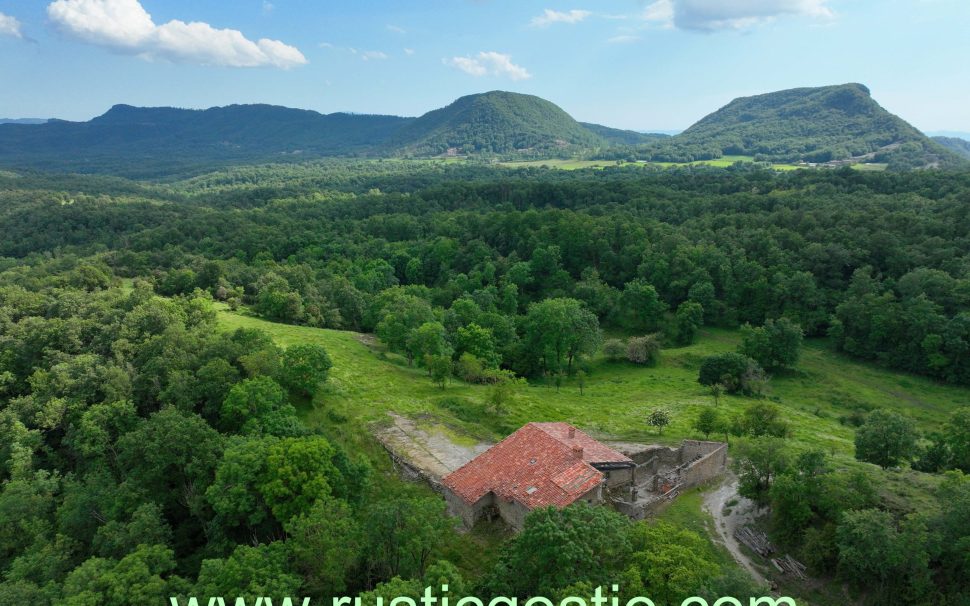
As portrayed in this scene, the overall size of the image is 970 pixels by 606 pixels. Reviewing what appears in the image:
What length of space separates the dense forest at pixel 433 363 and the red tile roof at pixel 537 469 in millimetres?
2621

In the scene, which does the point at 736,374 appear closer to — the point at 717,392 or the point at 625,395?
the point at 717,392

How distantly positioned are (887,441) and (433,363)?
30.7 meters

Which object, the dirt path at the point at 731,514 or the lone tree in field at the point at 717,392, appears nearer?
the dirt path at the point at 731,514

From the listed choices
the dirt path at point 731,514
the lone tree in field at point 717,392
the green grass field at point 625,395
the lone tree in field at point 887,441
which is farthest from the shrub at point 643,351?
the lone tree in field at point 887,441

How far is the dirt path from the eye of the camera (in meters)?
24.6

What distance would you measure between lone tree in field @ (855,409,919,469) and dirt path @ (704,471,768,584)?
22.5 feet

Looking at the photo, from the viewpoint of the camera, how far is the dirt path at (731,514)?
24.6 meters

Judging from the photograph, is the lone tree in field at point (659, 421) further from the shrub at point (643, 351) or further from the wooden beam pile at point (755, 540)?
the shrub at point (643, 351)

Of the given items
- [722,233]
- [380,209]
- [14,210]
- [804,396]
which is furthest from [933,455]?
[14,210]

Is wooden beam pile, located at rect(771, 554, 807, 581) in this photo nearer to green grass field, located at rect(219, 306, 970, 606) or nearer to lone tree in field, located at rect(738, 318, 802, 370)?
green grass field, located at rect(219, 306, 970, 606)

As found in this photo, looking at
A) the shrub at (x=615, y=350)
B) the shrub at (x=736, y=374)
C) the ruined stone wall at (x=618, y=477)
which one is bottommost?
the shrub at (x=615, y=350)

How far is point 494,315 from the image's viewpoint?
6031 centimetres

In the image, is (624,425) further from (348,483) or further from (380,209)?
(380,209)

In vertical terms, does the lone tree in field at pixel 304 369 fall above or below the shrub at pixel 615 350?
above
